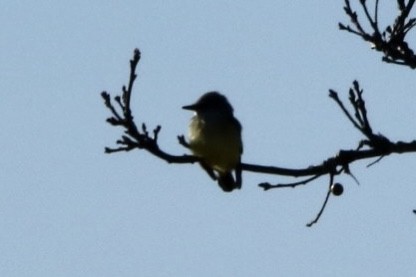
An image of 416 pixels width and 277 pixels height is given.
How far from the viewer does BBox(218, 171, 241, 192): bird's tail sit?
26.5 feet

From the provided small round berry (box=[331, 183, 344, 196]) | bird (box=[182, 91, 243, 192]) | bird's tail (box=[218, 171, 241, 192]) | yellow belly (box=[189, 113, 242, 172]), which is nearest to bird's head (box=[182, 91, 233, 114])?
bird (box=[182, 91, 243, 192])

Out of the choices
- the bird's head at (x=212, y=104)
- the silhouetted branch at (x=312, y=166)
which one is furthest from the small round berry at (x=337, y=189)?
the bird's head at (x=212, y=104)

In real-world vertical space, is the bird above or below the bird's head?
below

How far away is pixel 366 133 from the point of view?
5559mm

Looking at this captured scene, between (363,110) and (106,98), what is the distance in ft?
4.73

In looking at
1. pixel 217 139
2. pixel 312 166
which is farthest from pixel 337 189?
pixel 217 139

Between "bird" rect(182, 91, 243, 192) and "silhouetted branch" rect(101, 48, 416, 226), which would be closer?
"silhouetted branch" rect(101, 48, 416, 226)

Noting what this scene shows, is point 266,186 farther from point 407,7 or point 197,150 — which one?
point 197,150

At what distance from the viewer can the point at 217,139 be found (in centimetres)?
859

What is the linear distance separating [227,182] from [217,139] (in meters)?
0.51

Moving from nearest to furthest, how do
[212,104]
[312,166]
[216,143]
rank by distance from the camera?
[312,166] < [216,143] < [212,104]

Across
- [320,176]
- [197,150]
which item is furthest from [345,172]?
[197,150]

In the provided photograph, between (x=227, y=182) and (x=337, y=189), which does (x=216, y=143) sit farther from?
(x=337, y=189)

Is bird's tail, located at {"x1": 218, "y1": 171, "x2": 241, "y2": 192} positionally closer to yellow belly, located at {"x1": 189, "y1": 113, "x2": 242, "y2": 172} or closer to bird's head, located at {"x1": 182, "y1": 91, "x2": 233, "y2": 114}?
yellow belly, located at {"x1": 189, "y1": 113, "x2": 242, "y2": 172}
